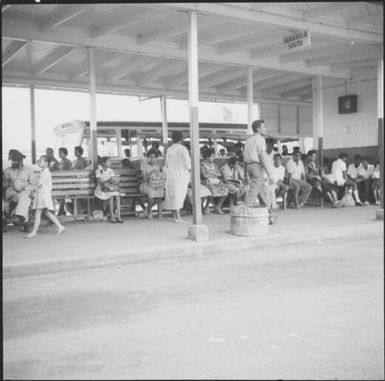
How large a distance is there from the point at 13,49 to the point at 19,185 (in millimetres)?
3823

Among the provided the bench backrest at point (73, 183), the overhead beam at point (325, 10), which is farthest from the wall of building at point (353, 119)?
the bench backrest at point (73, 183)

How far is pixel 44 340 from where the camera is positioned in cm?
396

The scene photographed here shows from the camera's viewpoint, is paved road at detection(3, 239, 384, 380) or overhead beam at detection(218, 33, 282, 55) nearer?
paved road at detection(3, 239, 384, 380)

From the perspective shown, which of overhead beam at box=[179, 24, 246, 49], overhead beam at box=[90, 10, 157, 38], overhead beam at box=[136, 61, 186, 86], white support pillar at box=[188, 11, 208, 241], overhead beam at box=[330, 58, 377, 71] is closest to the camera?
white support pillar at box=[188, 11, 208, 241]

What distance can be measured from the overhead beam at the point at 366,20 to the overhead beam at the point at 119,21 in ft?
13.3

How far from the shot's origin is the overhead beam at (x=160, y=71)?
545 inches

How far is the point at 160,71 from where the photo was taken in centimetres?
1444

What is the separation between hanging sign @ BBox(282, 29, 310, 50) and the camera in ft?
32.2

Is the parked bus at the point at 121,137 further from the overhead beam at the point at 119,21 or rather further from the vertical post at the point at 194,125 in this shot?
the vertical post at the point at 194,125

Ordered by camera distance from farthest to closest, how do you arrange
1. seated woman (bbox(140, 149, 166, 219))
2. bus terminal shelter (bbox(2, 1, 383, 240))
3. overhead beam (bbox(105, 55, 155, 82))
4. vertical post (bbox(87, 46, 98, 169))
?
overhead beam (bbox(105, 55, 155, 82)), vertical post (bbox(87, 46, 98, 169)), seated woman (bbox(140, 149, 166, 219)), bus terminal shelter (bbox(2, 1, 383, 240))

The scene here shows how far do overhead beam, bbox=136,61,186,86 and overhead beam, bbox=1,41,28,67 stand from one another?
4145 mm

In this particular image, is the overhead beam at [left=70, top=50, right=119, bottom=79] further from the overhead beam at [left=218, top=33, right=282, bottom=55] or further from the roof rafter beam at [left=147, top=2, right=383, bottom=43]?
the roof rafter beam at [left=147, top=2, right=383, bottom=43]

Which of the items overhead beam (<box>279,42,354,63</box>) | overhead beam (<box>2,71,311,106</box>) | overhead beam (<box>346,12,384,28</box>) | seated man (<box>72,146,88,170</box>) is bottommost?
seated man (<box>72,146,88,170</box>)

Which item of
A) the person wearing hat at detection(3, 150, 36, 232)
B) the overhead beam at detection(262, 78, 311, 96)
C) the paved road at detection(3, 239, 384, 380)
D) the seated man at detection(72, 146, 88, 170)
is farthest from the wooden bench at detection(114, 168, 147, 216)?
the overhead beam at detection(262, 78, 311, 96)
